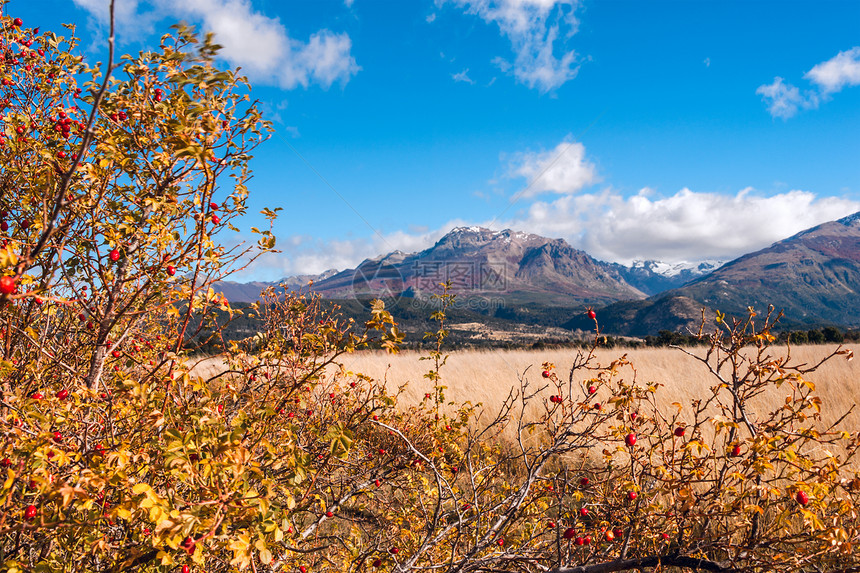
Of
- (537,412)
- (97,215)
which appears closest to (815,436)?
(97,215)

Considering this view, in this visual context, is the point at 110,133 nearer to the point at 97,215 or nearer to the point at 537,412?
the point at 97,215

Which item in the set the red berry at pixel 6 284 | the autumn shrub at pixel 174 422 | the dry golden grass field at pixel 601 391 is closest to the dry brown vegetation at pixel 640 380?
the dry golden grass field at pixel 601 391

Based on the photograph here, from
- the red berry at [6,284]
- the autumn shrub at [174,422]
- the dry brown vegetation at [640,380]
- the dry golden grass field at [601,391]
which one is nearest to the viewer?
the red berry at [6,284]

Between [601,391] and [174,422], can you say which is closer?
[174,422]

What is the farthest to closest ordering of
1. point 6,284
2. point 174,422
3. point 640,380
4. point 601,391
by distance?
point 640,380 → point 601,391 → point 174,422 → point 6,284

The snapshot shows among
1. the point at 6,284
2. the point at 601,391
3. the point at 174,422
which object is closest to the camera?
the point at 6,284

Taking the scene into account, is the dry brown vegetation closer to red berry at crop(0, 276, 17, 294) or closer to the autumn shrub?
the autumn shrub

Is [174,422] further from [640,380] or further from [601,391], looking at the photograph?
[640,380]

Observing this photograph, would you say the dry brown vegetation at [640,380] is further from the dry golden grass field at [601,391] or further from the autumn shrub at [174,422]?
the autumn shrub at [174,422]

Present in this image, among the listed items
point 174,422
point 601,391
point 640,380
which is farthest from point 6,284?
point 640,380

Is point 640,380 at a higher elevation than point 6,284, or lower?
lower

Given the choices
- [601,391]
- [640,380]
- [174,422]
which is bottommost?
[640,380]

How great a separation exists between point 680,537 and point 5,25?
4.75m

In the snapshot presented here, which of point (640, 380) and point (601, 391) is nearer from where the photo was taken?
point (601, 391)
